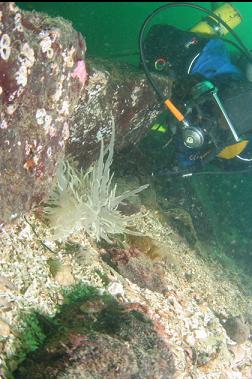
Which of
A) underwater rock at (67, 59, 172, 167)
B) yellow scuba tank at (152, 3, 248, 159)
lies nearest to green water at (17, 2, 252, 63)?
yellow scuba tank at (152, 3, 248, 159)

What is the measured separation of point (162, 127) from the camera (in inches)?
235

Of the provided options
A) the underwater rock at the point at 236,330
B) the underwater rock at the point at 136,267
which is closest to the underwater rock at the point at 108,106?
the underwater rock at the point at 136,267

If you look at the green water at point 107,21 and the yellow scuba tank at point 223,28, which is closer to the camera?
the yellow scuba tank at point 223,28

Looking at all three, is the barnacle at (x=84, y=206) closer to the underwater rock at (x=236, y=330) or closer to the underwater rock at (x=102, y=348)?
the underwater rock at (x=102, y=348)

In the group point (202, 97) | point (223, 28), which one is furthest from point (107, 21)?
point (202, 97)

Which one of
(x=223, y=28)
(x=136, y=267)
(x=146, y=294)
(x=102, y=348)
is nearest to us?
(x=102, y=348)

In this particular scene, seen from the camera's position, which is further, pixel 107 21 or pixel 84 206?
pixel 107 21

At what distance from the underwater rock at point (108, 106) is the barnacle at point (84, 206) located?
43 cm

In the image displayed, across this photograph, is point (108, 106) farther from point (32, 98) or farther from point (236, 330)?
point (236, 330)

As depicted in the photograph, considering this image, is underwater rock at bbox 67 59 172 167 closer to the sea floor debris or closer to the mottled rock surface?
the mottled rock surface

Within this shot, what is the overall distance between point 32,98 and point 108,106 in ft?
5.86

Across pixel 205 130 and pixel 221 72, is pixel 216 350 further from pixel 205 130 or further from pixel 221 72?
pixel 221 72

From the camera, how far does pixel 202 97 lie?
4.76 m

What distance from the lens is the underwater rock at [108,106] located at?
3.60 m
